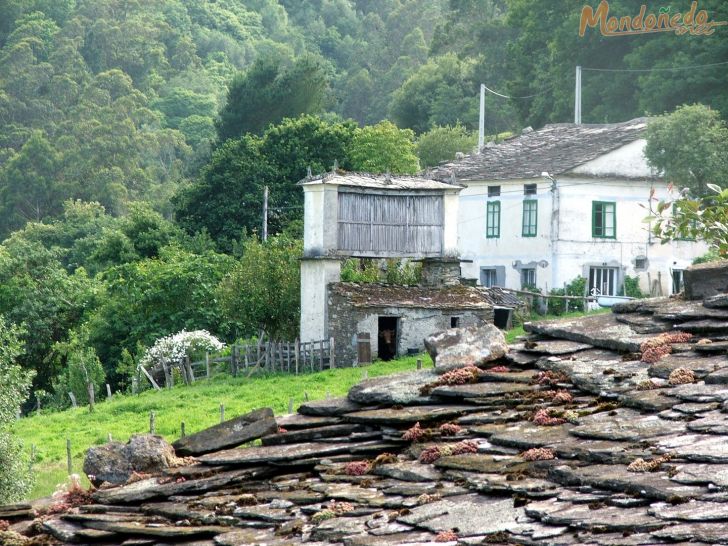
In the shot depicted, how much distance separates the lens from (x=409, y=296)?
46406 mm

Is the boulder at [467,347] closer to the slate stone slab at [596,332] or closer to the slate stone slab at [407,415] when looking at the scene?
the slate stone slab at [596,332]

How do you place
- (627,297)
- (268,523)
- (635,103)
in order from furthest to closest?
1. (635,103)
2. (627,297)
3. (268,523)

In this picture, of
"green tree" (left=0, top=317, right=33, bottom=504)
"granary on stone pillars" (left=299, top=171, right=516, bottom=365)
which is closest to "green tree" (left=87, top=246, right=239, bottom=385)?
"granary on stone pillars" (left=299, top=171, right=516, bottom=365)

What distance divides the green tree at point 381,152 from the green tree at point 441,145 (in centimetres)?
1146

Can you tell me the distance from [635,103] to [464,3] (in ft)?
114

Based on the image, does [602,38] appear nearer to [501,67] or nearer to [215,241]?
[501,67]

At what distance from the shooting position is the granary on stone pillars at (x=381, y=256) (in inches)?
1810

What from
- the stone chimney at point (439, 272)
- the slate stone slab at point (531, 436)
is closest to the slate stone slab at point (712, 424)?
the slate stone slab at point (531, 436)

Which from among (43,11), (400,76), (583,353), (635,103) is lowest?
(583,353)

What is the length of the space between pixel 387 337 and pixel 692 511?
2970 cm

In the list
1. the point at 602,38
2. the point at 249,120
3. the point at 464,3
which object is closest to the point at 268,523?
the point at 602,38

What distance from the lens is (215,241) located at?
70250mm

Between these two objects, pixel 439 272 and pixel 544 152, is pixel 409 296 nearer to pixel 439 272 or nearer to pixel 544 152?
pixel 439 272

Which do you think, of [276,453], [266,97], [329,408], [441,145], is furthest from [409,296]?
[266,97]
